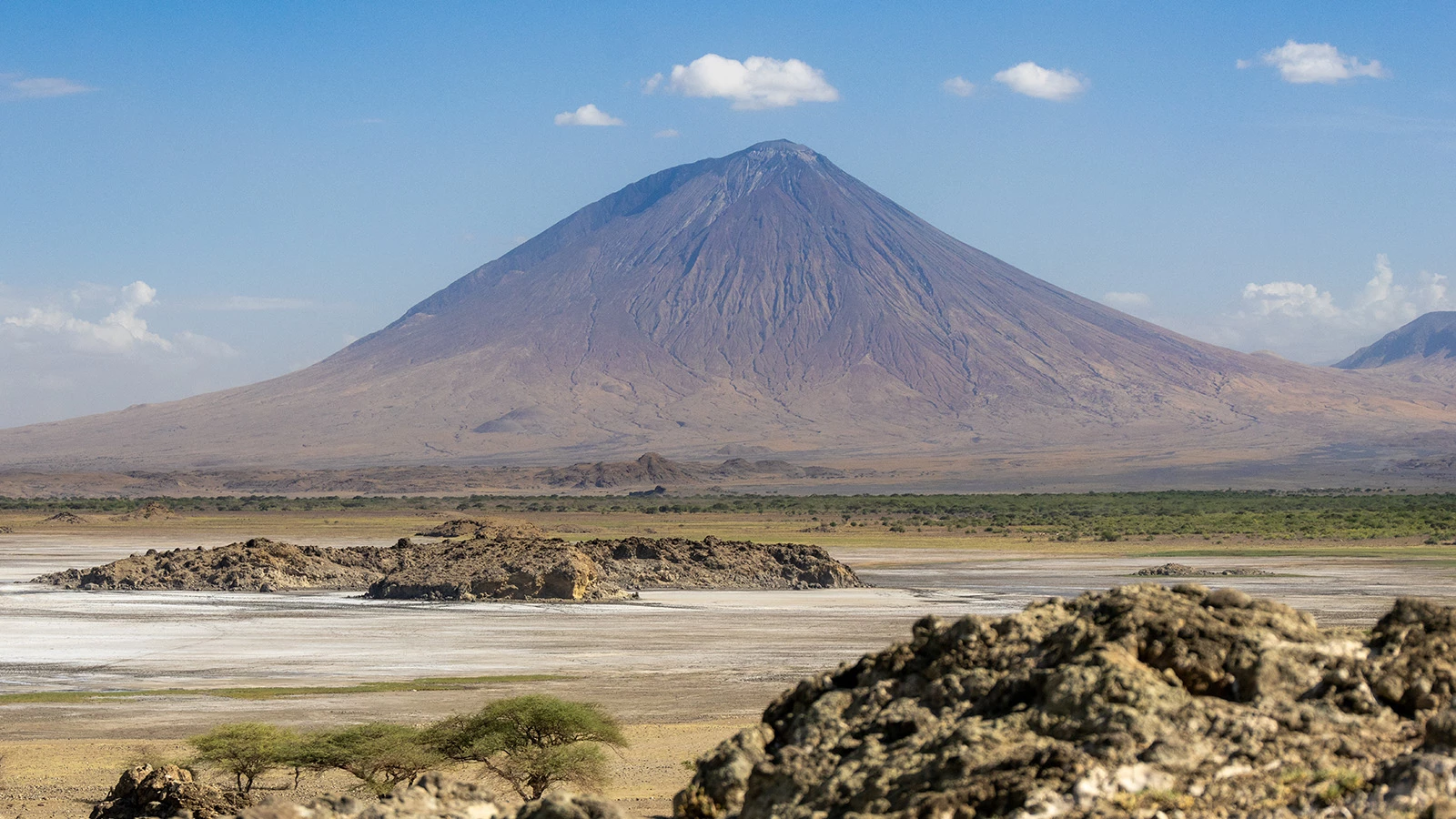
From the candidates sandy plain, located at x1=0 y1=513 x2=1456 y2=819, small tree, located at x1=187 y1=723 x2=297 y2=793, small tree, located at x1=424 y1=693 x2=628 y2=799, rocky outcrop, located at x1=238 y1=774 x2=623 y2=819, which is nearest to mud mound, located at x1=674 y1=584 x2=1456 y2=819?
rocky outcrop, located at x1=238 y1=774 x2=623 y2=819

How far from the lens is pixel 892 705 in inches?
317

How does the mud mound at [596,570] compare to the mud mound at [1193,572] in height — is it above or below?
above

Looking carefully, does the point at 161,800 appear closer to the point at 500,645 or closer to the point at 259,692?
the point at 259,692

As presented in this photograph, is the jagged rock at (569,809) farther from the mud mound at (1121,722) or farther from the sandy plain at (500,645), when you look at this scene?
the sandy plain at (500,645)

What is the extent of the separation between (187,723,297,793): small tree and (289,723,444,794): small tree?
19cm

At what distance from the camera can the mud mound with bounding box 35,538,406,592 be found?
4319 cm

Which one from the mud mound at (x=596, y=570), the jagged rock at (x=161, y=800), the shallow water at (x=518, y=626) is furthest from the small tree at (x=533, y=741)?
the mud mound at (x=596, y=570)

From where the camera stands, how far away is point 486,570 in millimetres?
41406

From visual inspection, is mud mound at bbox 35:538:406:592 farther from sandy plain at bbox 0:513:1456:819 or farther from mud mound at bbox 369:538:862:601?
mud mound at bbox 369:538:862:601

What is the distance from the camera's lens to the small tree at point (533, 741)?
577 inches

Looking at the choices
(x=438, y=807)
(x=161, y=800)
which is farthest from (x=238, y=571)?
(x=438, y=807)

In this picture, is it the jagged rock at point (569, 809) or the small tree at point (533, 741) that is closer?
the jagged rock at point (569, 809)

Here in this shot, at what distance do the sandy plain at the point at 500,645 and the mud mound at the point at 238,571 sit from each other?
1.33 metres

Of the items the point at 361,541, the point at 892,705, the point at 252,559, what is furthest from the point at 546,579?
the point at 892,705
